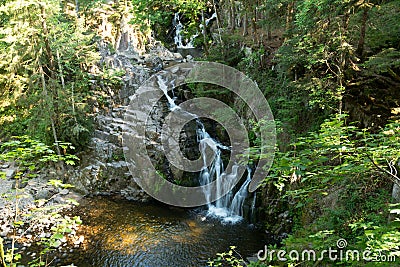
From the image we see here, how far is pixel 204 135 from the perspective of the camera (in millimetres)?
13414

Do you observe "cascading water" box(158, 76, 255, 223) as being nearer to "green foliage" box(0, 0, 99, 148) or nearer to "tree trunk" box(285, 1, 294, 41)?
"green foliage" box(0, 0, 99, 148)

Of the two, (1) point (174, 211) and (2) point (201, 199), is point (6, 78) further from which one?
(2) point (201, 199)

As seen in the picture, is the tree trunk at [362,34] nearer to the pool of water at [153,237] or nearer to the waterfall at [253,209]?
the waterfall at [253,209]

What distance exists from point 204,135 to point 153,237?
19.0 ft

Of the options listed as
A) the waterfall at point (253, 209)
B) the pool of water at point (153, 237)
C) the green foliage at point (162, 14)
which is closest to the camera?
the pool of water at point (153, 237)

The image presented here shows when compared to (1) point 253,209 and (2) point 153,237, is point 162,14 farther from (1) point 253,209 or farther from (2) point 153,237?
(2) point 153,237

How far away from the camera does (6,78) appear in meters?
11.4

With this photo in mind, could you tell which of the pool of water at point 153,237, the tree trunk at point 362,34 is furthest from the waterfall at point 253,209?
the tree trunk at point 362,34

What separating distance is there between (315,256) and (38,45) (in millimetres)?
11860

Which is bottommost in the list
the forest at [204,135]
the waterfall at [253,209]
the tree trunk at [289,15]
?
the waterfall at [253,209]

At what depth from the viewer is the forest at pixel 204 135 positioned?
5.79 m

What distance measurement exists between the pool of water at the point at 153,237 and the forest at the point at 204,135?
0.05 metres

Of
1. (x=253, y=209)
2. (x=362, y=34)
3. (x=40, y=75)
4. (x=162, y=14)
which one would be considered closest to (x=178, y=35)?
(x=162, y=14)

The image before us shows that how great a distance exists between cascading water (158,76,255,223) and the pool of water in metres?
0.62
